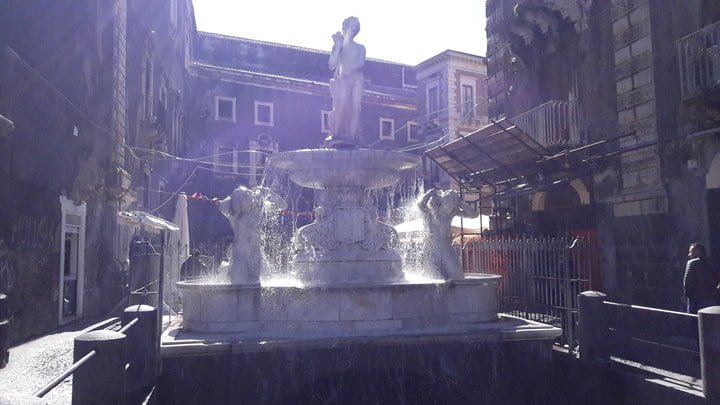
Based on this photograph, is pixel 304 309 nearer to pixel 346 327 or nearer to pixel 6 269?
pixel 346 327

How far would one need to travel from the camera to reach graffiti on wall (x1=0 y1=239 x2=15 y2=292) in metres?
8.48

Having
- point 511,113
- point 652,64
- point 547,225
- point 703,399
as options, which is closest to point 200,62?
point 511,113

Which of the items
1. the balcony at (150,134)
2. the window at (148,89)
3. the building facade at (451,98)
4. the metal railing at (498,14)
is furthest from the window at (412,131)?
the balcony at (150,134)

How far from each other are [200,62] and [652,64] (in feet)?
87.3

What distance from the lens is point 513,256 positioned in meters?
9.67

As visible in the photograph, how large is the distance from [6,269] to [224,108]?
23.3 meters

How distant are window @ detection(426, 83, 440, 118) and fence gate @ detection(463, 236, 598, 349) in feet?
72.9

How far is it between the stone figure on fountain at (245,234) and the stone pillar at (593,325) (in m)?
3.98

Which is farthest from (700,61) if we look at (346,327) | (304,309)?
(304,309)

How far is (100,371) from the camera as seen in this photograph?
13.3 ft

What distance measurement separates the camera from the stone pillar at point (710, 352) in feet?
16.8

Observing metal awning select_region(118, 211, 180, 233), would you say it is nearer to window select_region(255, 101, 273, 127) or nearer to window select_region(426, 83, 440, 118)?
window select_region(255, 101, 273, 127)

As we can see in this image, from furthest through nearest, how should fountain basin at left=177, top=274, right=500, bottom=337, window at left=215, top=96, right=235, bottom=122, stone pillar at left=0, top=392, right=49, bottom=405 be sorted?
window at left=215, top=96, right=235, bottom=122, fountain basin at left=177, top=274, right=500, bottom=337, stone pillar at left=0, top=392, right=49, bottom=405

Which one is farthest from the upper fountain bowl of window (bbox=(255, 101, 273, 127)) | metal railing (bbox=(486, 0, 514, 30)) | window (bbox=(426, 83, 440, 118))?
window (bbox=(426, 83, 440, 118))
